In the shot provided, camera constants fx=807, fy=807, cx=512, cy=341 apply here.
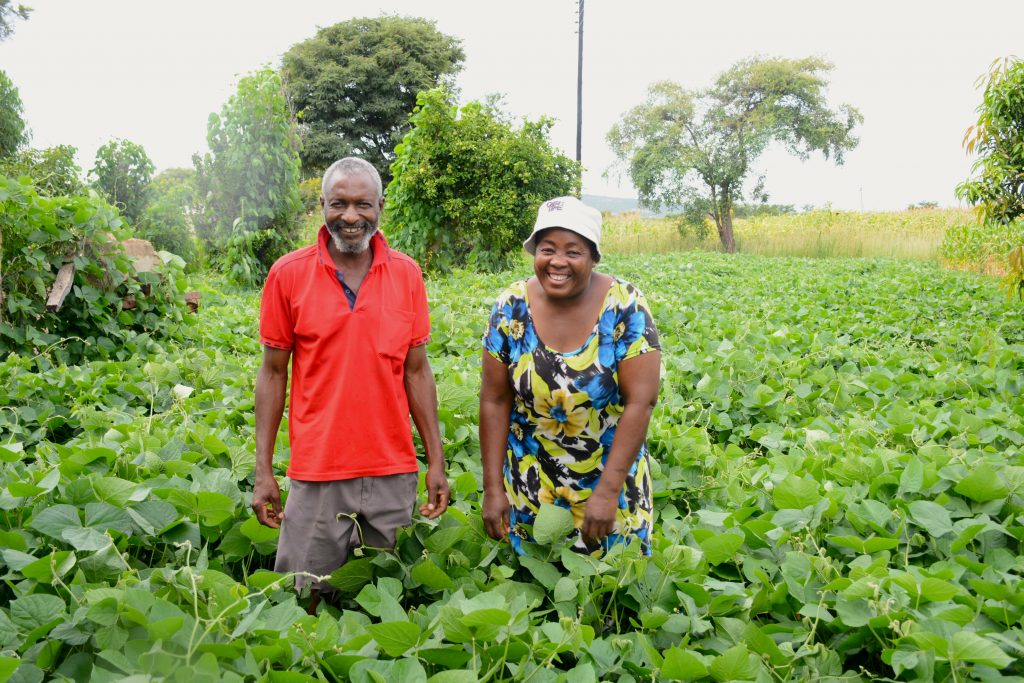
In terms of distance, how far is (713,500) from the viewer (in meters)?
3.09

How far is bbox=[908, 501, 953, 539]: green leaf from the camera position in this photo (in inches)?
92.4

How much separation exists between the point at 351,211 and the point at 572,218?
0.55 m

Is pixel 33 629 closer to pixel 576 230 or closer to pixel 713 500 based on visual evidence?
pixel 576 230

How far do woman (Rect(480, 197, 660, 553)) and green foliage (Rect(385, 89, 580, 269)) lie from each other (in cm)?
990

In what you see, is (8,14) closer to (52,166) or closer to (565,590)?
(52,166)

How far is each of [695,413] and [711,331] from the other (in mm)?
2184

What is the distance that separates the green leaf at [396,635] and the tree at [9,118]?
18981mm

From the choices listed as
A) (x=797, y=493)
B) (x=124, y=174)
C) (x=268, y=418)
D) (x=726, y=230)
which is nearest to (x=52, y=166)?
(x=124, y=174)

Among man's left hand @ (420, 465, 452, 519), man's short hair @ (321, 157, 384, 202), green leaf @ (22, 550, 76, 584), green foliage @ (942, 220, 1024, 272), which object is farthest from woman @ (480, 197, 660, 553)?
green foliage @ (942, 220, 1024, 272)

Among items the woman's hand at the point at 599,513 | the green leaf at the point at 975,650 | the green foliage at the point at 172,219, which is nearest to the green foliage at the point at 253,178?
the green foliage at the point at 172,219

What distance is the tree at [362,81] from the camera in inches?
1062

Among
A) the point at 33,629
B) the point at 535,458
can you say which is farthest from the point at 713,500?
the point at 33,629

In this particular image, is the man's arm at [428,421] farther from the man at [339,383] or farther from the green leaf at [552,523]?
the green leaf at [552,523]

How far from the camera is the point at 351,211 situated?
6.55 feet
